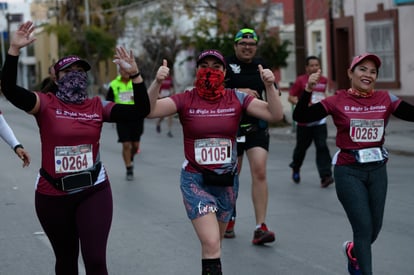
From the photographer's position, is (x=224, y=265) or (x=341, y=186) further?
(x=224, y=265)

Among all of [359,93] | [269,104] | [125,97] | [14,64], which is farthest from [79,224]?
[125,97]

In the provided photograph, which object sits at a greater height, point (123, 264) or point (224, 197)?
point (224, 197)

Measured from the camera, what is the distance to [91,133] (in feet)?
18.5

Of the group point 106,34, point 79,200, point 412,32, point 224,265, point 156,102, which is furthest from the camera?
point 106,34

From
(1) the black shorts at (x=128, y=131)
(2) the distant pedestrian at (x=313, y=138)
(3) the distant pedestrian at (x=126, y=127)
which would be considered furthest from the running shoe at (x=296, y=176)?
(1) the black shorts at (x=128, y=131)

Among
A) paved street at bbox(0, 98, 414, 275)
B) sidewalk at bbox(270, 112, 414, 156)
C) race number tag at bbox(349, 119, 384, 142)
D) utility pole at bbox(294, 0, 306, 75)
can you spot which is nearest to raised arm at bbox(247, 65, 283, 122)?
race number tag at bbox(349, 119, 384, 142)

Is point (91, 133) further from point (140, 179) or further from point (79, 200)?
point (140, 179)

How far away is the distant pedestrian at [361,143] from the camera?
619 cm

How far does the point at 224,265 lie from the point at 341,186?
1.70 meters

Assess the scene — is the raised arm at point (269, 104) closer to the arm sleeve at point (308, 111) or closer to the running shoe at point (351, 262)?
the arm sleeve at point (308, 111)

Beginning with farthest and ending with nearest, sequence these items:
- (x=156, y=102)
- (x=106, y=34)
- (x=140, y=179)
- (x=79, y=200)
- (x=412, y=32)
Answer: (x=106, y=34) → (x=412, y=32) → (x=140, y=179) → (x=156, y=102) → (x=79, y=200)

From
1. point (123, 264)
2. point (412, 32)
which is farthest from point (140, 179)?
point (412, 32)

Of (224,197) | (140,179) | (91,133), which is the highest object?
(91,133)

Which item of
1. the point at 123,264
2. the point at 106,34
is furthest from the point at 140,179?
the point at 106,34
